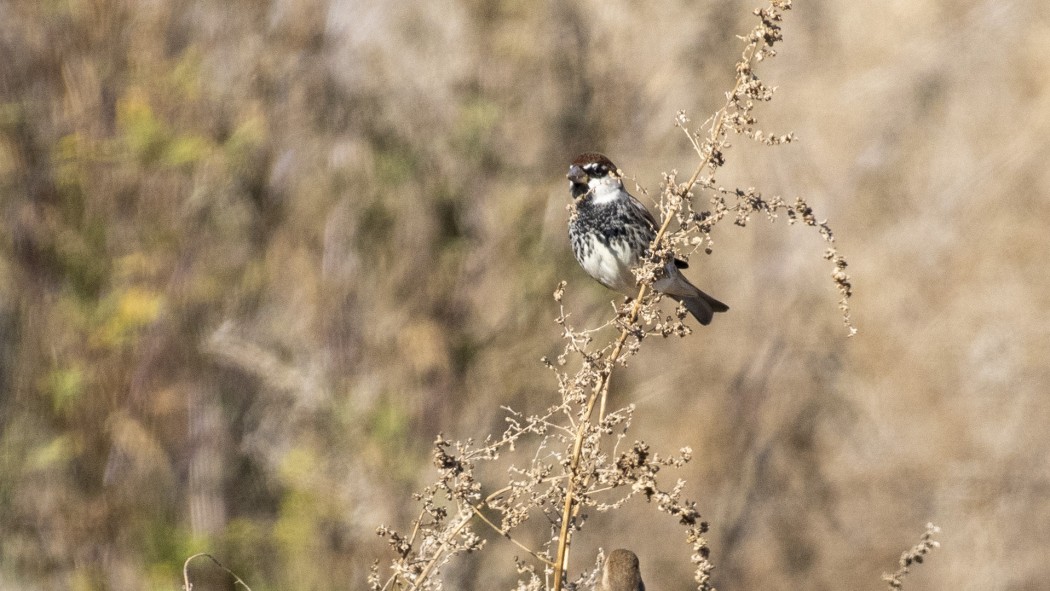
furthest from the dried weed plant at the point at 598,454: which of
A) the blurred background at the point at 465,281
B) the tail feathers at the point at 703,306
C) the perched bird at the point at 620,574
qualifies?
the blurred background at the point at 465,281

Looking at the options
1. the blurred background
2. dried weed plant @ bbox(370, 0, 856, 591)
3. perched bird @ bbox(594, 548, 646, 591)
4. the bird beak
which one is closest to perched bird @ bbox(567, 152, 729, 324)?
the bird beak

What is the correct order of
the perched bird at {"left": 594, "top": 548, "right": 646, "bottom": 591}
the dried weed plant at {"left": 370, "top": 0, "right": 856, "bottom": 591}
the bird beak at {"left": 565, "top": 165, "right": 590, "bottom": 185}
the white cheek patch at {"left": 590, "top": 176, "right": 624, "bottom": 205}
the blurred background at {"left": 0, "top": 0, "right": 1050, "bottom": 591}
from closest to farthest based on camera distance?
the perched bird at {"left": 594, "top": 548, "right": 646, "bottom": 591} < the dried weed plant at {"left": 370, "top": 0, "right": 856, "bottom": 591} < the bird beak at {"left": 565, "top": 165, "right": 590, "bottom": 185} < the white cheek patch at {"left": 590, "top": 176, "right": 624, "bottom": 205} < the blurred background at {"left": 0, "top": 0, "right": 1050, "bottom": 591}

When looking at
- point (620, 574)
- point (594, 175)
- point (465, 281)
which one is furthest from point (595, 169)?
point (620, 574)

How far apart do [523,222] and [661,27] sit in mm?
1191

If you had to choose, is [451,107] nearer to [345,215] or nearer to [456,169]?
[456,169]

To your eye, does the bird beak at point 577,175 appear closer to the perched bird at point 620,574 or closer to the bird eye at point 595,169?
the bird eye at point 595,169

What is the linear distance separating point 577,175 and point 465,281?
1.38m

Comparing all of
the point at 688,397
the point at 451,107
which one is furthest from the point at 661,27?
the point at 688,397

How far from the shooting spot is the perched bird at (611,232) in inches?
119

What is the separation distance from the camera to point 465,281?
4301 millimetres

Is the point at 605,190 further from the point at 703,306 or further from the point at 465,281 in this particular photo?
the point at 465,281

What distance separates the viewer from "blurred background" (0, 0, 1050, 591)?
372 centimetres

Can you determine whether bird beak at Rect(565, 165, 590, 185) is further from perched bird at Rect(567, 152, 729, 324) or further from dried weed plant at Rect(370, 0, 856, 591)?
dried weed plant at Rect(370, 0, 856, 591)

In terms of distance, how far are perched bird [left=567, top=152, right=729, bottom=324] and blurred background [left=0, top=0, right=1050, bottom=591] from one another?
99 centimetres
